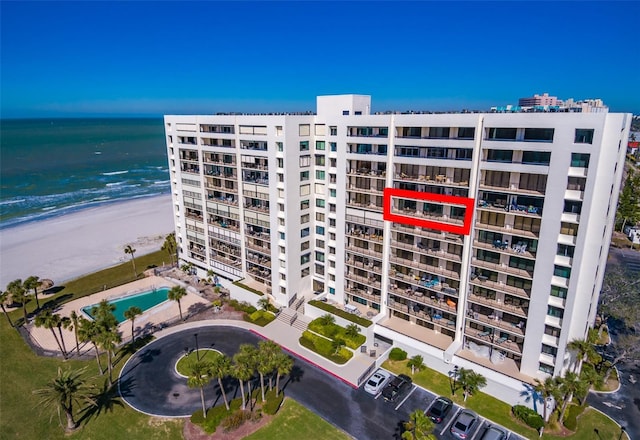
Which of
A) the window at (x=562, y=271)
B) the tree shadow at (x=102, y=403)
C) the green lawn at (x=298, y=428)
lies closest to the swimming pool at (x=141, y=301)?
the tree shadow at (x=102, y=403)

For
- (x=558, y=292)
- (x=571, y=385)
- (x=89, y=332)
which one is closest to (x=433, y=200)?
(x=558, y=292)

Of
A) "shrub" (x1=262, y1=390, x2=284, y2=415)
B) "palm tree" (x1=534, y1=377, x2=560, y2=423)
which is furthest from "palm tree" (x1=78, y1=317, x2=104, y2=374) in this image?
"palm tree" (x1=534, y1=377, x2=560, y2=423)

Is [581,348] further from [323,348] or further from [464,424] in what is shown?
[323,348]

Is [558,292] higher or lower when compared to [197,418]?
higher

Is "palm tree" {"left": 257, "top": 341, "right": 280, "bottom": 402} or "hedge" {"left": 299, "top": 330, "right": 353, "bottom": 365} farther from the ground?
"palm tree" {"left": 257, "top": 341, "right": 280, "bottom": 402}

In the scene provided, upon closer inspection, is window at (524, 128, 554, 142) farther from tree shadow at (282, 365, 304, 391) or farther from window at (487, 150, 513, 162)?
tree shadow at (282, 365, 304, 391)

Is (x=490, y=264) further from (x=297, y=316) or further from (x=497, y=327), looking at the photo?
(x=297, y=316)

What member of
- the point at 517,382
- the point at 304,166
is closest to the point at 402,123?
the point at 304,166

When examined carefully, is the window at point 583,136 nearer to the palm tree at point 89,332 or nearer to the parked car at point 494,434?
the parked car at point 494,434
